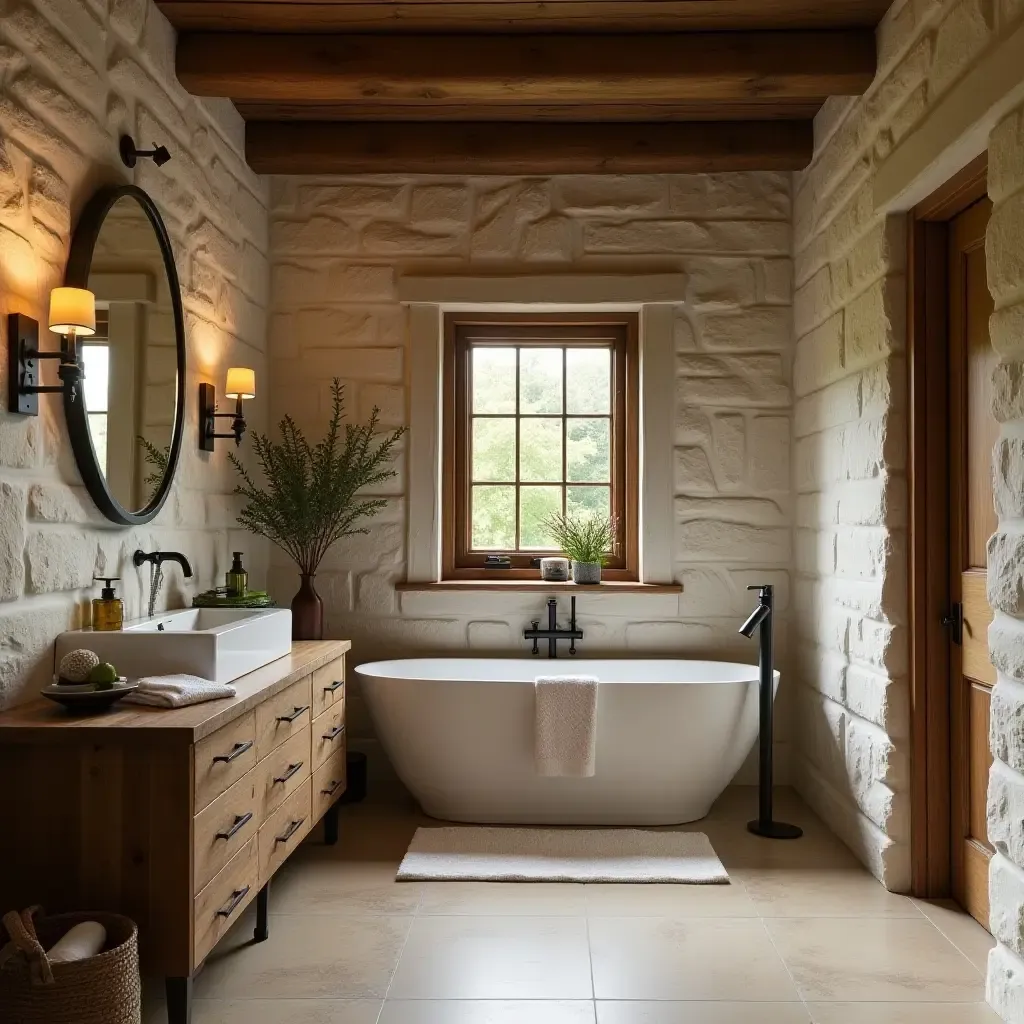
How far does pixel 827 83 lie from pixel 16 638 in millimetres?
3017

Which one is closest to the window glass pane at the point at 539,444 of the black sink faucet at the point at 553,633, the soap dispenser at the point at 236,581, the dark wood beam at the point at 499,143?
the black sink faucet at the point at 553,633

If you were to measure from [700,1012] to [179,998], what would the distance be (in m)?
1.19

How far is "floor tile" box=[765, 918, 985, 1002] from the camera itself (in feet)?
8.07

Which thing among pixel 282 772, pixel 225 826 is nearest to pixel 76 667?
pixel 225 826

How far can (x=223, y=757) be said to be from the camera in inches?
89.4

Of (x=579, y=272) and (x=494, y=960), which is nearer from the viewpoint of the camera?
(x=494, y=960)

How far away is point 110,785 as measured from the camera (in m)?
2.10

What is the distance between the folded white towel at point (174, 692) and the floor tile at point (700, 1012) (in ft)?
3.90

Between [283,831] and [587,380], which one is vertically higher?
[587,380]

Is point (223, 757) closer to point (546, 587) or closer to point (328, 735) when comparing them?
point (328, 735)

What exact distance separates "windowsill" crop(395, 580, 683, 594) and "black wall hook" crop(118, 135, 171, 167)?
6.59 ft

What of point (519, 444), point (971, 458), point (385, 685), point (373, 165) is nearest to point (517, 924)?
point (385, 685)

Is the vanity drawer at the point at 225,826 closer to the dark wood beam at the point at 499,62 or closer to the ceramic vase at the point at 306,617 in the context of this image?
the ceramic vase at the point at 306,617

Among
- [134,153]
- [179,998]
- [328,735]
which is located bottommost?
[179,998]
